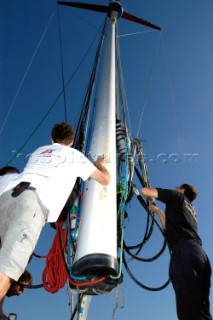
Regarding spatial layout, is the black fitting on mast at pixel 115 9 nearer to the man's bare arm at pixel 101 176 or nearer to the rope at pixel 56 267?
the man's bare arm at pixel 101 176

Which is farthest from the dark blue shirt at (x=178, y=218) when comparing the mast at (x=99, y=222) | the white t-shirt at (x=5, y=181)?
the white t-shirt at (x=5, y=181)

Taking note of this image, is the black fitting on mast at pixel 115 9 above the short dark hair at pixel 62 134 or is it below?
above

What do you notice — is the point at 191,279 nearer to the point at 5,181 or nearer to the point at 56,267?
the point at 56,267

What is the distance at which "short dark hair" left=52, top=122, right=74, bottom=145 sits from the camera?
4.13 m

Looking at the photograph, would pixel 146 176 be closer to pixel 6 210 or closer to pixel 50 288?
pixel 50 288

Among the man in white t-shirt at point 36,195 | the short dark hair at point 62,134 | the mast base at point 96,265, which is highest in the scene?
the short dark hair at point 62,134

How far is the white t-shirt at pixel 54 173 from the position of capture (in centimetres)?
340

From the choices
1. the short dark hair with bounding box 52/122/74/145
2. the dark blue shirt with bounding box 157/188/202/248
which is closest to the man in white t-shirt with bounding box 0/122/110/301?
the short dark hair with bounding box 52/122/74/145

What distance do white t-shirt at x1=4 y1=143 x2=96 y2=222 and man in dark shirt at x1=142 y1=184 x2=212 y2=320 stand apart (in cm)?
164

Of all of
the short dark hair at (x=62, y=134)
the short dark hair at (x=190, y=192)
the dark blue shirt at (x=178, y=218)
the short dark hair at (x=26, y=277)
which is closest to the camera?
the short dark hair at (x=62, y=134)

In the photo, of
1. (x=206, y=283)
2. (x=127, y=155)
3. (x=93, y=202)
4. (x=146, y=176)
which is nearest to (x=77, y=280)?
(x=93, y=202)

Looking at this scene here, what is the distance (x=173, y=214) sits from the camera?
4.72 metres

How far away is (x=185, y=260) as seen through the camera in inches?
157

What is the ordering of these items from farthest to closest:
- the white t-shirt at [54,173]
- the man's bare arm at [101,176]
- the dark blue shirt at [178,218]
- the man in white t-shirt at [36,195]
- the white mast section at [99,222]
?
the dark blue shirt at [178,218]
the man's bare arm at [101,176]
the white t-shirt at [54,173]
the white mast section at [99,222]
the man in white t-shirt at [36,195]
